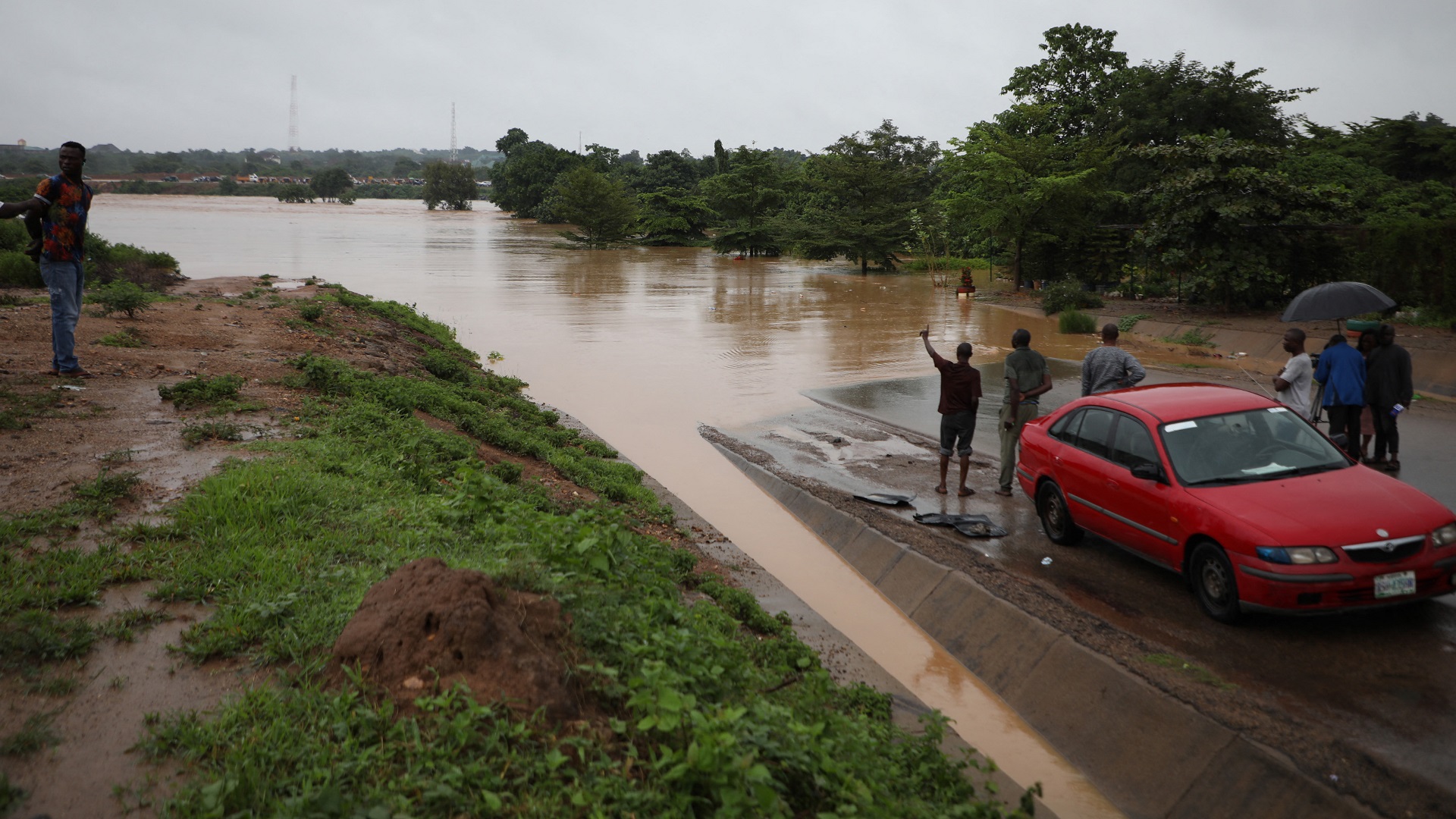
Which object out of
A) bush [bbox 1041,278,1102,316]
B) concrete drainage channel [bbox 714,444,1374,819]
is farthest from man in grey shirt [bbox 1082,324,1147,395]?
bush [bbox 1041,278,1102,316]

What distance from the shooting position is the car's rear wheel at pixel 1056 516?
802cm

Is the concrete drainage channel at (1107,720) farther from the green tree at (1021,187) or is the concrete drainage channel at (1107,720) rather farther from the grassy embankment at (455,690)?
the green tree at (1021,187)

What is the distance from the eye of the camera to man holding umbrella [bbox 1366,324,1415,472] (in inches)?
366

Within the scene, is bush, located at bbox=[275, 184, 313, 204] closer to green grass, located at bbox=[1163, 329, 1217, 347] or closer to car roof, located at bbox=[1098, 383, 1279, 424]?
green grass, located at bbox=[1163, 329, 1217, 347]

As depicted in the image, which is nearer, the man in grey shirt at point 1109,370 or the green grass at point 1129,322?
the man in grey shirt at point 1109,370

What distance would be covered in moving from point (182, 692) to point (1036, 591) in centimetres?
569

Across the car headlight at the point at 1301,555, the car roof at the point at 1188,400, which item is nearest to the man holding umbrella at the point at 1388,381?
the car roof at the point at 1188,400

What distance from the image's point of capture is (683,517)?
934 centimetres

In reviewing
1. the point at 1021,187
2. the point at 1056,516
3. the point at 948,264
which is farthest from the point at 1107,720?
the point at 948,264

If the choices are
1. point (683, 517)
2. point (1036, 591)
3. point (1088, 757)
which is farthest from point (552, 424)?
point (1088, 757)

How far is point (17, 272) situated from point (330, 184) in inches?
4946

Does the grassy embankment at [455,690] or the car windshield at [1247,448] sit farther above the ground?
the car windshield at [1247,448]

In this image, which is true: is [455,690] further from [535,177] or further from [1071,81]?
[535,177]

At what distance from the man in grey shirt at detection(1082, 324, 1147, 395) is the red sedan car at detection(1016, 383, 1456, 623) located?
3.64ft
